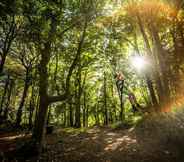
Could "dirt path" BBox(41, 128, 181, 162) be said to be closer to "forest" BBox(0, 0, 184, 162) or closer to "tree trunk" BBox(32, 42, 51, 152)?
"forest" BBox(0, 0, 184, 162)

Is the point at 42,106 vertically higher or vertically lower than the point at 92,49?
lower

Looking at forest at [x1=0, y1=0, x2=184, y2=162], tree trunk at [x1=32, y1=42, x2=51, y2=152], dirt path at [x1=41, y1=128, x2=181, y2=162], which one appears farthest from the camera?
tree trunk at [x1=32, y1=42, x2=51, y2=152]

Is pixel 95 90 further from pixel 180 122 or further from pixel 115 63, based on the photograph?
pixel 180 122

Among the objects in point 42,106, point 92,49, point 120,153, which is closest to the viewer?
point 120,153

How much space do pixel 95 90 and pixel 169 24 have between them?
78.7 ft

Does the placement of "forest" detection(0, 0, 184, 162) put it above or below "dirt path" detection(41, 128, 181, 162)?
above

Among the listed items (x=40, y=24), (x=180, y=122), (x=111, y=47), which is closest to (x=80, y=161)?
(x=180, y=122)

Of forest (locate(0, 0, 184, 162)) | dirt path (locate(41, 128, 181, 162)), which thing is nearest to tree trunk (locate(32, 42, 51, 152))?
forest (locate(0, 0, 184, 162))

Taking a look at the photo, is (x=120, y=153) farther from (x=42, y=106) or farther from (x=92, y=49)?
(x=92, y=49)

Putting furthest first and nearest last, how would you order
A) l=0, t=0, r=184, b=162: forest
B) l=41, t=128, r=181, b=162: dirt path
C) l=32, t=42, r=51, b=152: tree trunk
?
l=32, t=42, r=51, b=152: tree trunk → l=0, t=0, r=184, b=162: forest → l=41, t=128, r=181, b=162: dirt path

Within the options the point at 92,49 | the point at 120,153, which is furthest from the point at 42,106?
the point at 92,49

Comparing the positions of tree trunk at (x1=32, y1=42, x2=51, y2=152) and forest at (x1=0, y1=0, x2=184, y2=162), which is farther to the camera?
tree trunk at (x1=32, y1=42, x2=51, y2=152)

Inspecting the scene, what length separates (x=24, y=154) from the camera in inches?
345

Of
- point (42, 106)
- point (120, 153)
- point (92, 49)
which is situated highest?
point (92, 49)
